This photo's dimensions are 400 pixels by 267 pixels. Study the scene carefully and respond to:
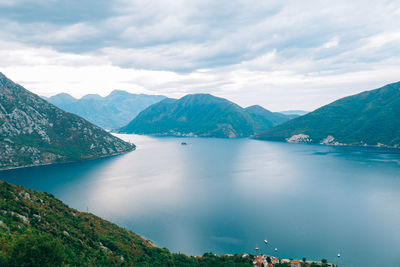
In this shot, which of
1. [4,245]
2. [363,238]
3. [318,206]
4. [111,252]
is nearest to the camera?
[4,245]

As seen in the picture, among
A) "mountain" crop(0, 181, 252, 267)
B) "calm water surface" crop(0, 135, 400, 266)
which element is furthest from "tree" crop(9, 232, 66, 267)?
"calm water surface" crop(0, 135, 400, 266)

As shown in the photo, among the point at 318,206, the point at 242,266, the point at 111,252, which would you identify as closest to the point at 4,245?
the point at 111,252

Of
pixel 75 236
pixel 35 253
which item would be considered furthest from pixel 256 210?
pixel 35 253

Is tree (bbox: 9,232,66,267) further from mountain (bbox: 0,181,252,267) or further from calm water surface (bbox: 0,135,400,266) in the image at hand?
calm water surface (bbox: 0,135,400,266)

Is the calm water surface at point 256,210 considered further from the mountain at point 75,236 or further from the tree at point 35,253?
the tree at point 35,253

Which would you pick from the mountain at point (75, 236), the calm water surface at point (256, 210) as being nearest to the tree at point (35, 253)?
the mountain at point (75, 236)

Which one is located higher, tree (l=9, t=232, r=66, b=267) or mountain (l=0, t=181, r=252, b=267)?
tree (l=9, t=232, r=66, b=267)

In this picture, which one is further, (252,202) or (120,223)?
(252,202)

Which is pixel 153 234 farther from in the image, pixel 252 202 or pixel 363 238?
pixel 363 238

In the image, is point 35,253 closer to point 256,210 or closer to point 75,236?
point 75,236
